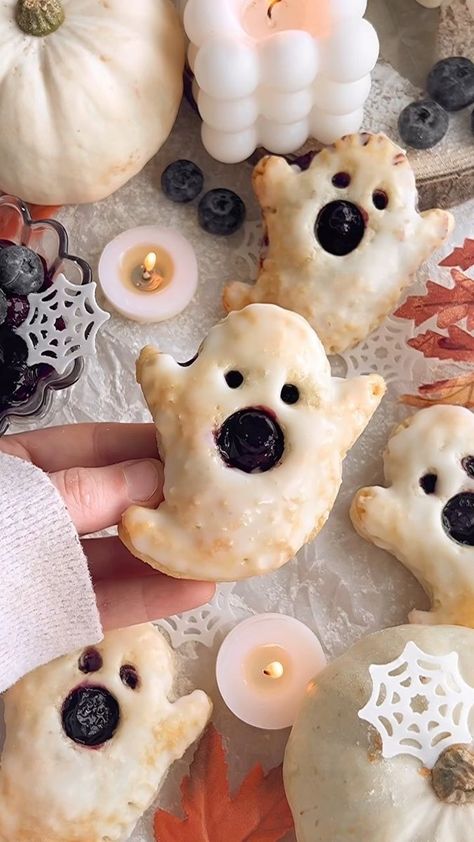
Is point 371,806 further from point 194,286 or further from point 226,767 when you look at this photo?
point 194,286

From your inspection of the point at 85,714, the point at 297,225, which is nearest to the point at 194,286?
the point at 297,225

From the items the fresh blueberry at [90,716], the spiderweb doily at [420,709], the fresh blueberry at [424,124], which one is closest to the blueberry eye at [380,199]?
the fresh blueberry at [424,124]

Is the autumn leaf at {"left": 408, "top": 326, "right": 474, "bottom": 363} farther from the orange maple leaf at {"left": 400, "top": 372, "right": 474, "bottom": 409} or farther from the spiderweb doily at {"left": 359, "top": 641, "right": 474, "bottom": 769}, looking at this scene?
the spiderweb doily at {"left": 359, "top": 641, "right": 474, "bottom": 769}

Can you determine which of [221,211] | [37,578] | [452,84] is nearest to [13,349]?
[37,578]

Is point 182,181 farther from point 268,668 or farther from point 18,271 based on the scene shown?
point 268,668

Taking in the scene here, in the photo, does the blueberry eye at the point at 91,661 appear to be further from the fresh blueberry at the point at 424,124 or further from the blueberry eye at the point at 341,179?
the fresh blueberry at the point at 424,124

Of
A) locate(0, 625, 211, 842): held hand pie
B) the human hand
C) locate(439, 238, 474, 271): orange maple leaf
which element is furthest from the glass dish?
locate(439, 238, 474, 271): orange maple leaf
